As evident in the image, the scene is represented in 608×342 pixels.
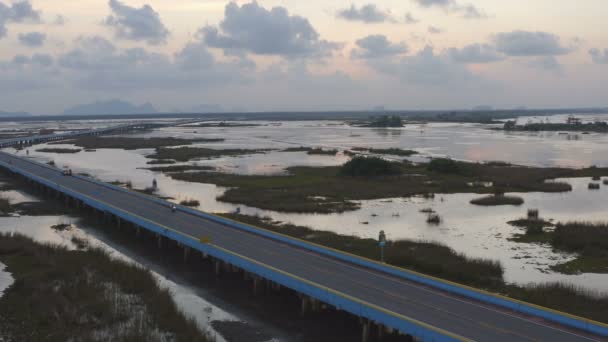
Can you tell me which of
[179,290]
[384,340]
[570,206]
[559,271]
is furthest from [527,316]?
[570,206]

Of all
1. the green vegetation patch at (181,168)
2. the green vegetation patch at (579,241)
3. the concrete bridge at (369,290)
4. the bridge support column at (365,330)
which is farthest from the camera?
the green vegetation patch at (181,168)

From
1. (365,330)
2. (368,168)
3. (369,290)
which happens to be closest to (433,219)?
(369,290)

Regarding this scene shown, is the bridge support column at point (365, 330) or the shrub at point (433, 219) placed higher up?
the shrub at point (433, 219)

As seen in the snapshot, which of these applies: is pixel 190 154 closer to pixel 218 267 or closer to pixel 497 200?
pixel 497 200

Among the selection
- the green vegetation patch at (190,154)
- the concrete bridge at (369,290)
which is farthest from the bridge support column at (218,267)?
the green vegetation patch at (190,154)

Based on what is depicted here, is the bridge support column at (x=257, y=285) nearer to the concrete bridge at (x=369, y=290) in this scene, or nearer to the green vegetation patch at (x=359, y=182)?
the concrete bridge at (x=369, y=290)

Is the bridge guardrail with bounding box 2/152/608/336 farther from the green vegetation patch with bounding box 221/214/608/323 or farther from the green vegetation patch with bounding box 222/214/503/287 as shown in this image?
the green vegetation patch with bounding box 222/214/503/287
